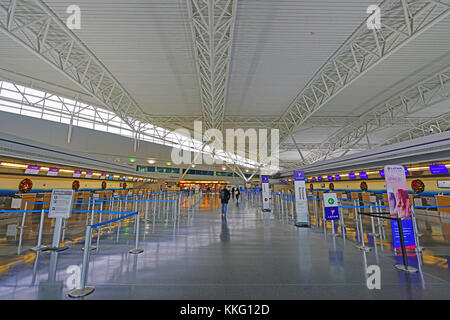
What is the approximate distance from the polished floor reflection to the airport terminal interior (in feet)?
0.11

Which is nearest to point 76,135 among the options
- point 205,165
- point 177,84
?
point 177,84

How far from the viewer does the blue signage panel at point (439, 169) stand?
9166 mm

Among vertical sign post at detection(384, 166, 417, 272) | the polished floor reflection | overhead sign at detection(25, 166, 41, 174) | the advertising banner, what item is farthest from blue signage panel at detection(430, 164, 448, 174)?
the advertising banner

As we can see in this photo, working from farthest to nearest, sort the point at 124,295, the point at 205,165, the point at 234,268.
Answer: the point at 205,165 → the point at 234,268 → the point at 124,295

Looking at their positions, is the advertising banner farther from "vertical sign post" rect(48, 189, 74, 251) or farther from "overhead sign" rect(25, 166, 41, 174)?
"vertical sign post" rect(48, 189, 74, 251)

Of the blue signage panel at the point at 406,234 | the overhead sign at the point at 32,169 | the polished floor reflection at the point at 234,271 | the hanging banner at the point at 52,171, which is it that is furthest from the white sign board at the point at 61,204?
the hanging banner at the point at 52,171

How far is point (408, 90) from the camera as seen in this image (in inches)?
522

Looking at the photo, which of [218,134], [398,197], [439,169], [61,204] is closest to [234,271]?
[398,197]

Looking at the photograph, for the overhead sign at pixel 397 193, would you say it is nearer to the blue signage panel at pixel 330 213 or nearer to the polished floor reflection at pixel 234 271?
the polished floor reflection at pixel 234 271

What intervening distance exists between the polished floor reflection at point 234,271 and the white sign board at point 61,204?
907mm

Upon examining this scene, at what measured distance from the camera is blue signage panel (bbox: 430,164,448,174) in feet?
30.1

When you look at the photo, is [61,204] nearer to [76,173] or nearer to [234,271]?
[234,271]
